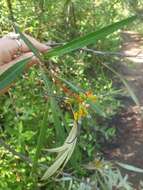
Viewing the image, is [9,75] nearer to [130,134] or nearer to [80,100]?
[80,100]

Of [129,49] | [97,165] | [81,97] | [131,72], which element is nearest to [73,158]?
[97,165]

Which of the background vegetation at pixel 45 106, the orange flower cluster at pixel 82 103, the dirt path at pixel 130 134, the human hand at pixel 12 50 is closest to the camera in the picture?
the orange flower cluster at pixel 82 103

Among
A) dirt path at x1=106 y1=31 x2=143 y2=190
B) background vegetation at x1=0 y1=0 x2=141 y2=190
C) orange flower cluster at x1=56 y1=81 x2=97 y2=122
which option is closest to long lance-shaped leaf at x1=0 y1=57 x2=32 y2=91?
orange flower cluster at x1=56 y1=81 x2=97 y2=122

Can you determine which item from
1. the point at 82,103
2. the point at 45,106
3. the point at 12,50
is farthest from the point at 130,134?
the point at 82,103

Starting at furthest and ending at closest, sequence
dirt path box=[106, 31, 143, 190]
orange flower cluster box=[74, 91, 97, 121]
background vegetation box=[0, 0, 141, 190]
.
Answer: dirt path box=[106, 31, 143, 190] → background vegetation box=[0, 0, 141, 190] → orange flower cluster box=[74, 91, 97, 121]

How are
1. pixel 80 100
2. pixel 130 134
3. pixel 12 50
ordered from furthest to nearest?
pixel 130 134
pixel 12 50
pixel 80 100

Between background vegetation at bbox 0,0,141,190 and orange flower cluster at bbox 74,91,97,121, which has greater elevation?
orange flower cluster at bbox 74,91,97,121

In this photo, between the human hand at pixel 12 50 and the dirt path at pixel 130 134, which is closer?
the human hand at pixel 12 50

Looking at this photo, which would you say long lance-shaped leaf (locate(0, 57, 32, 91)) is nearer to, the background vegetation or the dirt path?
the background vegetation

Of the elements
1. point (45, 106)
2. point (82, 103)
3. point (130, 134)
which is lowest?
point (130, 134)

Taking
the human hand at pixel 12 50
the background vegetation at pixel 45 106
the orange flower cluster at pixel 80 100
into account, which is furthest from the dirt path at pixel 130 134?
the orange flower cluster at pixel 80 100

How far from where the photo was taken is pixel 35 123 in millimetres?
3146

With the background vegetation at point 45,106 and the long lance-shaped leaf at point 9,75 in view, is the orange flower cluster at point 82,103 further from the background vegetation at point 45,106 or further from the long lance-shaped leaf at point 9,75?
the background vegetation at point 45,106

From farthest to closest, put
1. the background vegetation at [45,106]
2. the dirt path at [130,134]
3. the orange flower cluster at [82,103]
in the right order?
the dirt path at [130,134]
the background vegetation at [45,106]
the orange flower cluster at [82,103]
